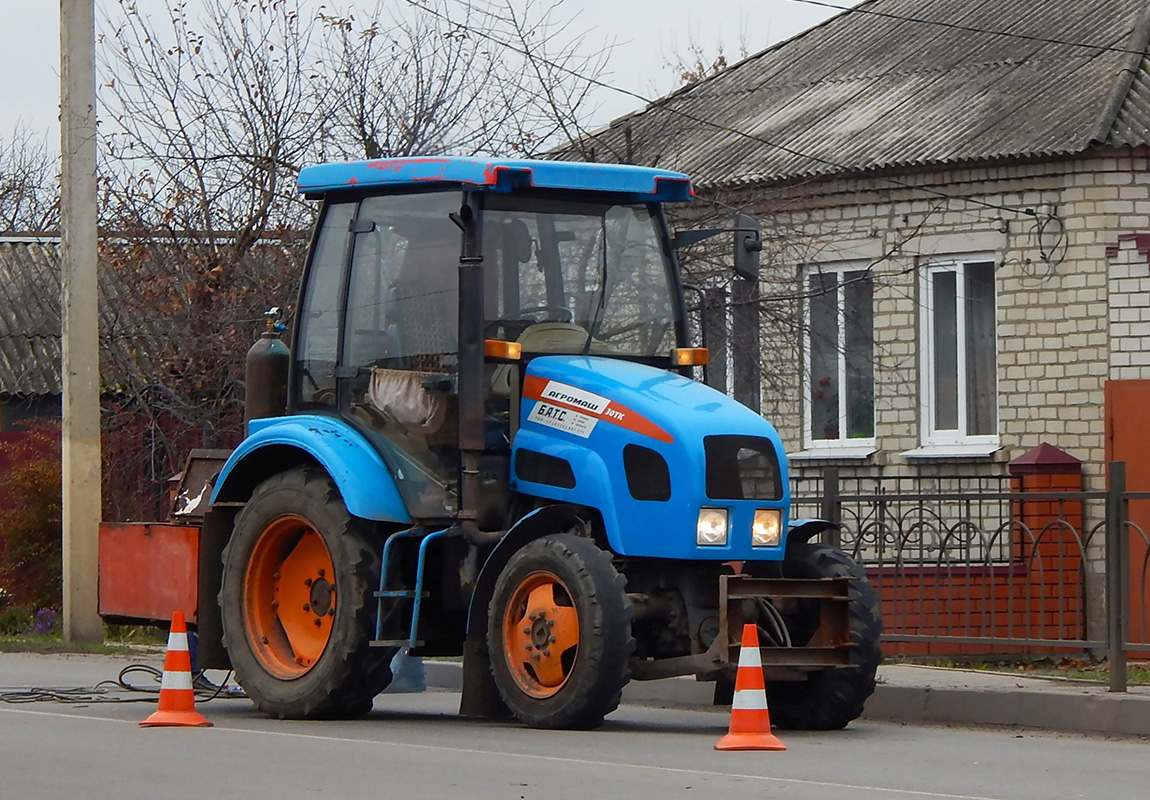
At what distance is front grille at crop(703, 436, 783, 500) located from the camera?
383 inches

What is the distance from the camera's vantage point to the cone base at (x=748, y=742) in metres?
9.04

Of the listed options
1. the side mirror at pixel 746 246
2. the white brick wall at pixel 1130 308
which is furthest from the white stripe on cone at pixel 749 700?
the white brick wall at pixel 1130 308

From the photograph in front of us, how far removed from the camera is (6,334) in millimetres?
26906

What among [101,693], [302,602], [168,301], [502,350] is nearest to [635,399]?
[502,350]

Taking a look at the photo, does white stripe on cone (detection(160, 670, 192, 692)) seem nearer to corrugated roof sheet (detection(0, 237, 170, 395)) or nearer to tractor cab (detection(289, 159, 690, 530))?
tractor cab (detection(289, 159, 690, 530))

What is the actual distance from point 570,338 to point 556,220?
62 cm

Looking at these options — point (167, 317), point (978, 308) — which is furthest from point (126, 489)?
point (978, 308)

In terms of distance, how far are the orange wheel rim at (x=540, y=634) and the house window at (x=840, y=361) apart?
10665 millimetres

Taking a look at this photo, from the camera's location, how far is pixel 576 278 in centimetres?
1053

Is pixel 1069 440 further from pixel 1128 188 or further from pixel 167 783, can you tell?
Answer: pixel 167 783

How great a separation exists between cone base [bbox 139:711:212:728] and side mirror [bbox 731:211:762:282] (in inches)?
139

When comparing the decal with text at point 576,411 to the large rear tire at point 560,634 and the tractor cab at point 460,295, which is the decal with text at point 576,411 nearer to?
the tractor cab at point 460,295

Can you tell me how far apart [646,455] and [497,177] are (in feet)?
5.30

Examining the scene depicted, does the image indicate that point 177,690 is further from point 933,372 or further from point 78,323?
point 933,372
